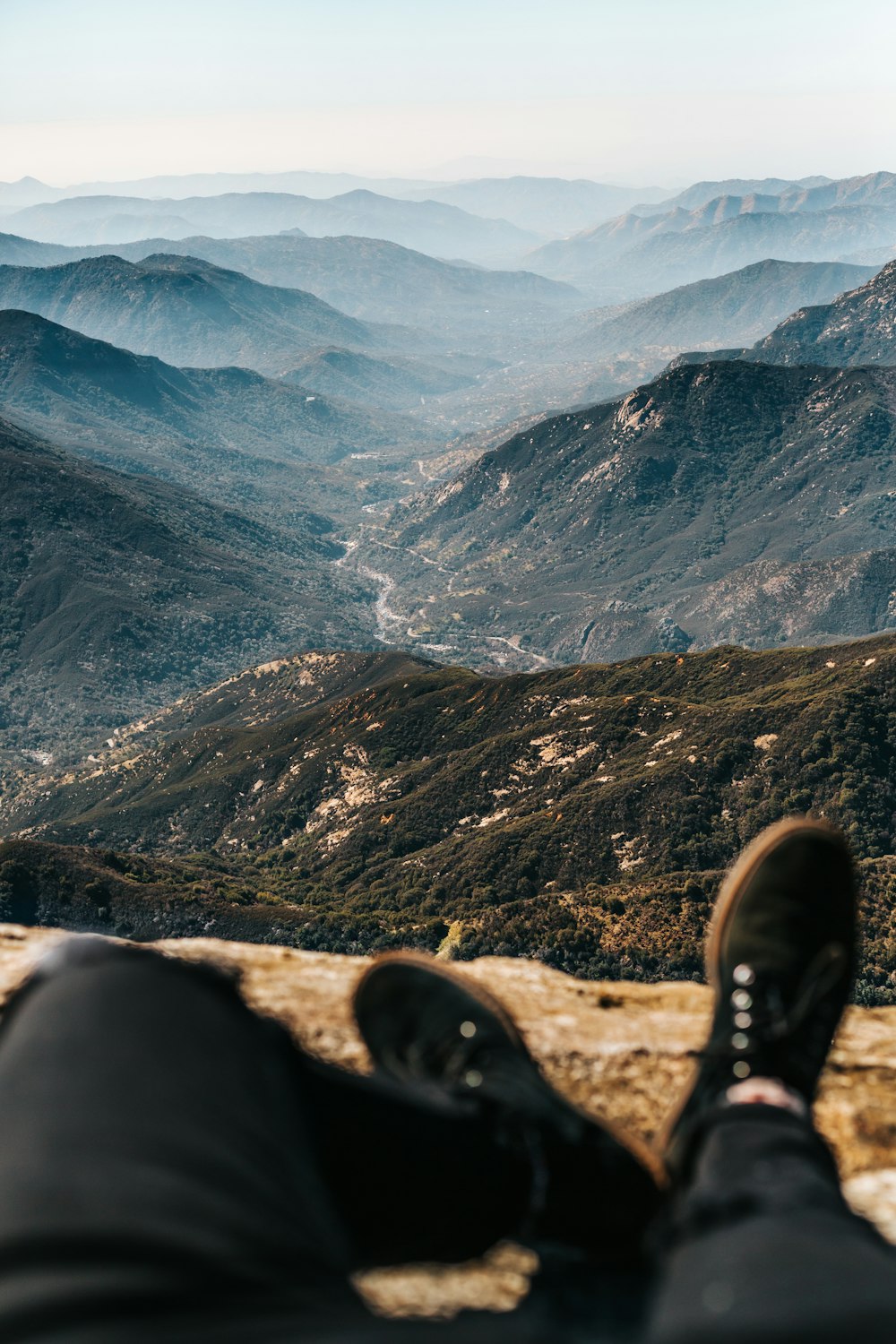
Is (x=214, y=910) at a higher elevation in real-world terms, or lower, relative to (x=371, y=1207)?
lower

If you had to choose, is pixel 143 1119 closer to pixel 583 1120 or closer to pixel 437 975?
pixel 583 1120

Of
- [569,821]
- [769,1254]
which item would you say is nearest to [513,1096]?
[769,1254]

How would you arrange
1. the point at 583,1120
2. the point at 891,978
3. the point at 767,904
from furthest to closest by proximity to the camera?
the point at 891,978, the point at 767,904, the point at 583,1120

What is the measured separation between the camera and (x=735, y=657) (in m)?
136

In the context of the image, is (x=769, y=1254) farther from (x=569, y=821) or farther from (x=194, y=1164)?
(x=569, y=821)

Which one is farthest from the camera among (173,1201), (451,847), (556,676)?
(556,676)

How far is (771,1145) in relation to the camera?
5.60m

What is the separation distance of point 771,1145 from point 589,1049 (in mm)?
3981

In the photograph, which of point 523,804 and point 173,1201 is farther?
point 523,804

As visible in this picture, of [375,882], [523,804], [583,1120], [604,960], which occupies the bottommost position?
[375,882]

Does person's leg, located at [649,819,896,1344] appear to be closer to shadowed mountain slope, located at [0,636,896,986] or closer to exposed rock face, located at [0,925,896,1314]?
exposed rock face, located at [0,925,896,1314]

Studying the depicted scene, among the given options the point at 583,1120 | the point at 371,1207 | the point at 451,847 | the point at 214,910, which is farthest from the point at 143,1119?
the point at 451,847

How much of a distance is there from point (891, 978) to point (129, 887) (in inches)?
2733

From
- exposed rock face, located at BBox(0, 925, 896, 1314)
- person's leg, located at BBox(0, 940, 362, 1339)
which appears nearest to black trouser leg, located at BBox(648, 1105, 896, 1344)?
person's leg, located at BBox(0, 940, 362, 1339)
